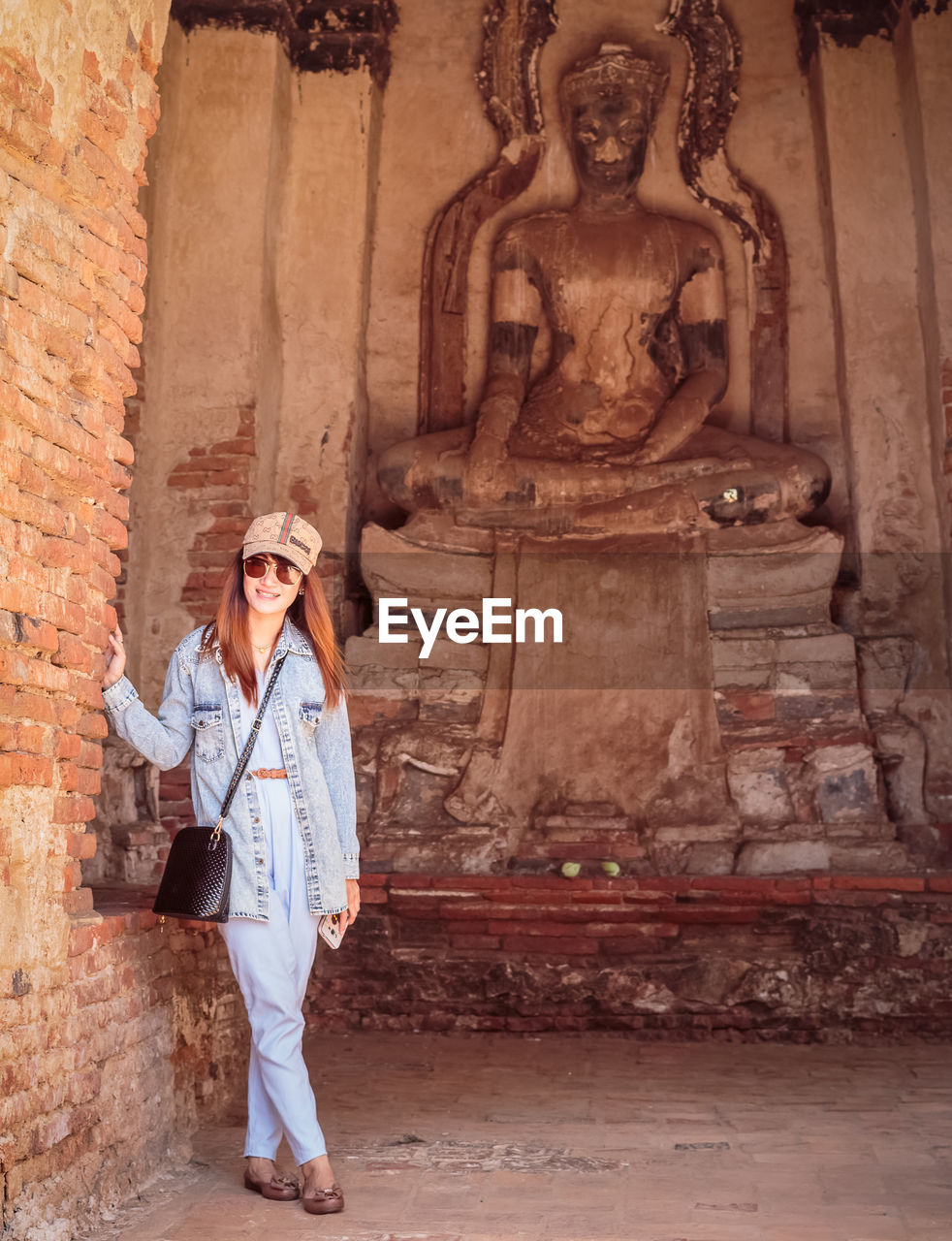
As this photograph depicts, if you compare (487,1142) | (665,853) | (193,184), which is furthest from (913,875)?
(193,184)

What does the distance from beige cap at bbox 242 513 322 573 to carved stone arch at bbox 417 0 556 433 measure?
3.89 meters

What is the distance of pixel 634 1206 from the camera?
3158 mm

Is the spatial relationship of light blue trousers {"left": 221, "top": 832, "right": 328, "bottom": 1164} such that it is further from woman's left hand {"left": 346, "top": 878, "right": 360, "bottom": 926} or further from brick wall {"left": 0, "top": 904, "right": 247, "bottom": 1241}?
brick wall {"left": 0, "top": 904, "right": 247, "bottom": 1241}

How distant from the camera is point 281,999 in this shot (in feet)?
10.4

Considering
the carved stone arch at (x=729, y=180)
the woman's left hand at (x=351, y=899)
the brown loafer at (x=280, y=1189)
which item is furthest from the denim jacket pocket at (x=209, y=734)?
the carved stone arch at (x=729, y=180)

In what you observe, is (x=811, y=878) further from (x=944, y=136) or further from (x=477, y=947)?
(x=944, y=136)

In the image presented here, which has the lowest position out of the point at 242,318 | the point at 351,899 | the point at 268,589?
the point at 351,899

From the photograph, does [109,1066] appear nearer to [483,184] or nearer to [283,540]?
[283,540]

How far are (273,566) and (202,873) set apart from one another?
73 centimetres

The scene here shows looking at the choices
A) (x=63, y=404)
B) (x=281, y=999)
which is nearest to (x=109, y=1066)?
(x=281, y=999)

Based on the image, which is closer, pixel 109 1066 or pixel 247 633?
pixel 109 1066

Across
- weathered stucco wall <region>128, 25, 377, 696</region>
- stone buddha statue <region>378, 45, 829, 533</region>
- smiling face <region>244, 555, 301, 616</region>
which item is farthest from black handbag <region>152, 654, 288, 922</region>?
stone buddha statue <region>378, 45, 829, 533</region>

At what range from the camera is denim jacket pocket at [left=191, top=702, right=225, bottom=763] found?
10.8 ft

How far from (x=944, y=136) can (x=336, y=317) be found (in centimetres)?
286
